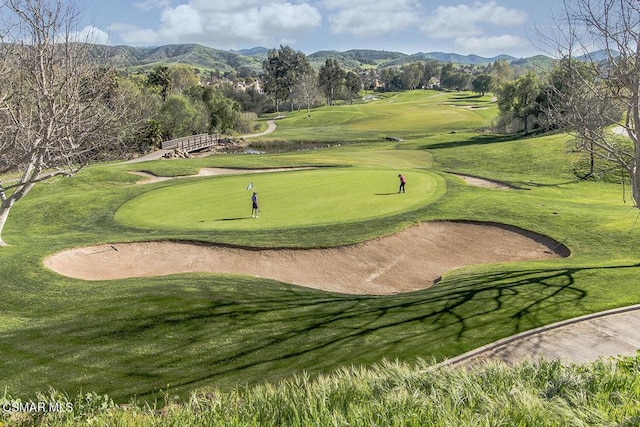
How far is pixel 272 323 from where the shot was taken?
1184 centimetres

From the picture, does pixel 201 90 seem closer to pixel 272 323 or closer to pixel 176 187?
pixel 176 187

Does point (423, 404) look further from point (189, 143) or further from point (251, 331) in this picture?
point (189, 143)

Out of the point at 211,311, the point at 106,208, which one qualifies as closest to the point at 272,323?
the point at 211,311

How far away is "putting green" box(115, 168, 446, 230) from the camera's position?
75.7 ft

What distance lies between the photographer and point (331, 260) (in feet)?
61.5

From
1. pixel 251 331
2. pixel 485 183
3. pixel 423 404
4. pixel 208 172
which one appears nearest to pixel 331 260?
pixel 251 331

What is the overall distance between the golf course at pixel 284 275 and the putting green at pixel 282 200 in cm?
19

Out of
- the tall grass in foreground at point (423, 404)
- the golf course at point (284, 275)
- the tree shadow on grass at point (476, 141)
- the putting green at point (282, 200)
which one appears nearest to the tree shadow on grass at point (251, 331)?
the golf course at point (284, 275)

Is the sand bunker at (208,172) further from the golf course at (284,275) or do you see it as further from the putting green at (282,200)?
the putting green at (282,200)

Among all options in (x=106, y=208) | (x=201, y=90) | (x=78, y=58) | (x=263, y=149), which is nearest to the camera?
(x=78, y=58)

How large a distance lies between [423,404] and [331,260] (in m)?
12.7

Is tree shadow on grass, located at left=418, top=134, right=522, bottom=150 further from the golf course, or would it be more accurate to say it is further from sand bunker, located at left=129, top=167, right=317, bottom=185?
sand bunker, located at left=129, top=167, right=317, bottom=185

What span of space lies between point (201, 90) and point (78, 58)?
7533 centimetres

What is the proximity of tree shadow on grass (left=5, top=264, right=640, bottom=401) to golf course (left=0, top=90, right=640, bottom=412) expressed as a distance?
0.05 m
